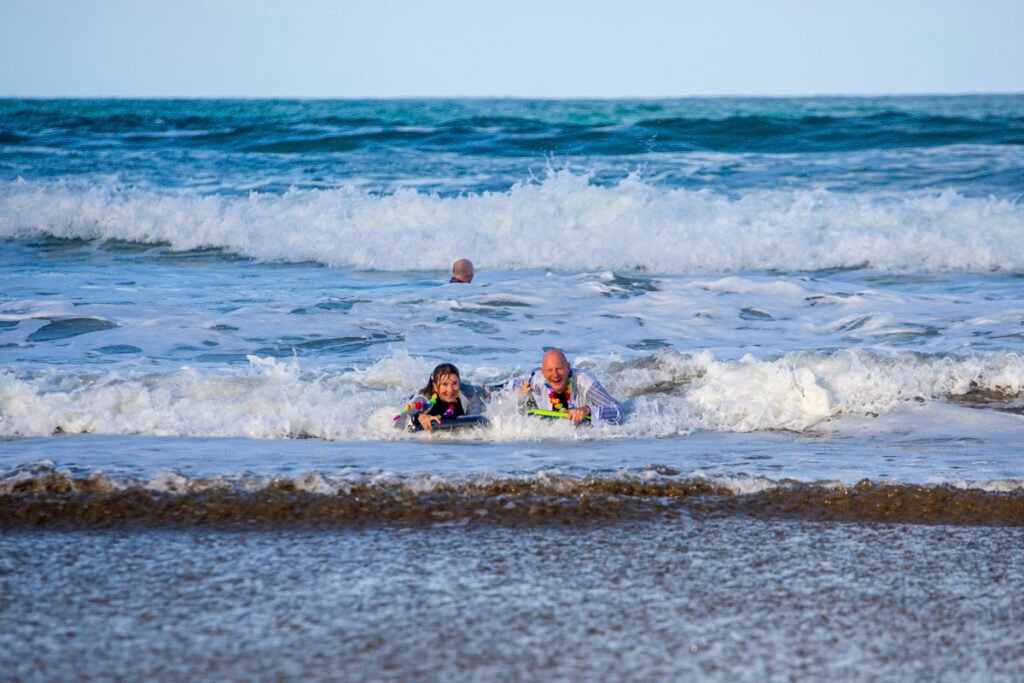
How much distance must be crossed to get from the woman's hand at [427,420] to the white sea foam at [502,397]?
0.15 meters

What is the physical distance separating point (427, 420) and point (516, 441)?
1.99 ft

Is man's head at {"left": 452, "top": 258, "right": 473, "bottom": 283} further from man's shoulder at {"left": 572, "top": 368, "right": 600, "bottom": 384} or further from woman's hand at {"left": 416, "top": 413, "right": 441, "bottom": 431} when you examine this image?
woman's hand at {"left": 416, "top": 413, "right": 441, "bottom": 431}

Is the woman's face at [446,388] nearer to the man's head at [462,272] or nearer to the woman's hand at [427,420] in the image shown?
the woman's hand at [427,420]

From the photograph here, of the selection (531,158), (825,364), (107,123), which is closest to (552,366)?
(825,364)

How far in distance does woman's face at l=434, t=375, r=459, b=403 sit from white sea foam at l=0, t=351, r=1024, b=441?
30cm

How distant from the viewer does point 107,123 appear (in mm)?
28984

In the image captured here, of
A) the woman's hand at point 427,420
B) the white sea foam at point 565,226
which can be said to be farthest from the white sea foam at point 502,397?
the white sea foam at point 565,226

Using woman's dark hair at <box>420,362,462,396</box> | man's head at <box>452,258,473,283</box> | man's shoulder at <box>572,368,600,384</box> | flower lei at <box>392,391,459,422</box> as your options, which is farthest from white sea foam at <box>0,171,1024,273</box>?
flower lei at <box>392,391,459,422</box>

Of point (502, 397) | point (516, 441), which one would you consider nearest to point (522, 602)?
point (516, 441)

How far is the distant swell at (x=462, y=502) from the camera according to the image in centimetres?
491

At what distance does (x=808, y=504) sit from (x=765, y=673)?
76.4 inches

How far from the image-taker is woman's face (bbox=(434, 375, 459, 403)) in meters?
7.29

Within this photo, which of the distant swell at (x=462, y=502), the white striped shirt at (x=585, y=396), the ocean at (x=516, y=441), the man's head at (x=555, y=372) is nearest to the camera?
the ocean at (x=516, y=441)

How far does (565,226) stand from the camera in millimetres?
15945
